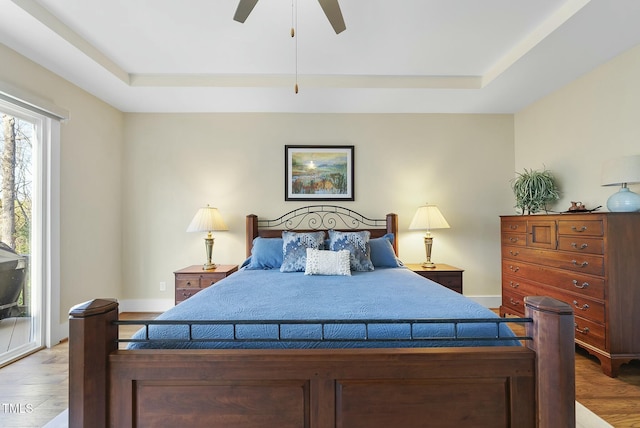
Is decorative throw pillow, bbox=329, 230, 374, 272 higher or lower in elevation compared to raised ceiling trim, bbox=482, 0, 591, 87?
lower

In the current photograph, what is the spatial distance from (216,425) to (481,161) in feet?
13.1

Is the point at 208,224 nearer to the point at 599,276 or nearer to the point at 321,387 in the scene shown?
the point at 321,387

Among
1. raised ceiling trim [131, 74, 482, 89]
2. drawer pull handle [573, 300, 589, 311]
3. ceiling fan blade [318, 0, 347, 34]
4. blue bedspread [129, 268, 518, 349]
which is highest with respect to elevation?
raised ceiling trim [131, 74, 482, 89]

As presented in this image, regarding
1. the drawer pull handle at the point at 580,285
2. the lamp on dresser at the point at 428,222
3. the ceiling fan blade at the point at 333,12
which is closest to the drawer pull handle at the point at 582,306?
the drawer pull handle at the point at 580,285

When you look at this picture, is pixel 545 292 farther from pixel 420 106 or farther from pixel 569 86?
pixel 420 106

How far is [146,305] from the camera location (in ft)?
12.1

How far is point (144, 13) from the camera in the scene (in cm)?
217

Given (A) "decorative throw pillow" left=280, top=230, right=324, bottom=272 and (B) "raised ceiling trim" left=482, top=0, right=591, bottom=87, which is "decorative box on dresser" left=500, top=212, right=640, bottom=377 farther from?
(A) "decorative throw pillow" left=280, top=230, right=324, bottom=272

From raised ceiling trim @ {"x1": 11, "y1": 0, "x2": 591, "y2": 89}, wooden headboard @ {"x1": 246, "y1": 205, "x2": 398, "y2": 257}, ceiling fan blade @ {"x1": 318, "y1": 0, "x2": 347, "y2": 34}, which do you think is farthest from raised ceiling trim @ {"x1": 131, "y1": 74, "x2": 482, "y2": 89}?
wooden headboard @ {"x1": 246, "y1": 205, "x2": 398, "y2": 257}

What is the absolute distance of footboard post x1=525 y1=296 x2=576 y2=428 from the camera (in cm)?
104

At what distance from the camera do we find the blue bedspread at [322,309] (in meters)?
1.30

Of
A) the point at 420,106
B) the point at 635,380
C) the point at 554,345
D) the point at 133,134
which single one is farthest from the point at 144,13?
the point at 635,380

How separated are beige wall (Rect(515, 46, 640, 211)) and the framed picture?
2.26 metres

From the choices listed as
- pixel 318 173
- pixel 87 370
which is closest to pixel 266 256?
pixel 318 173
